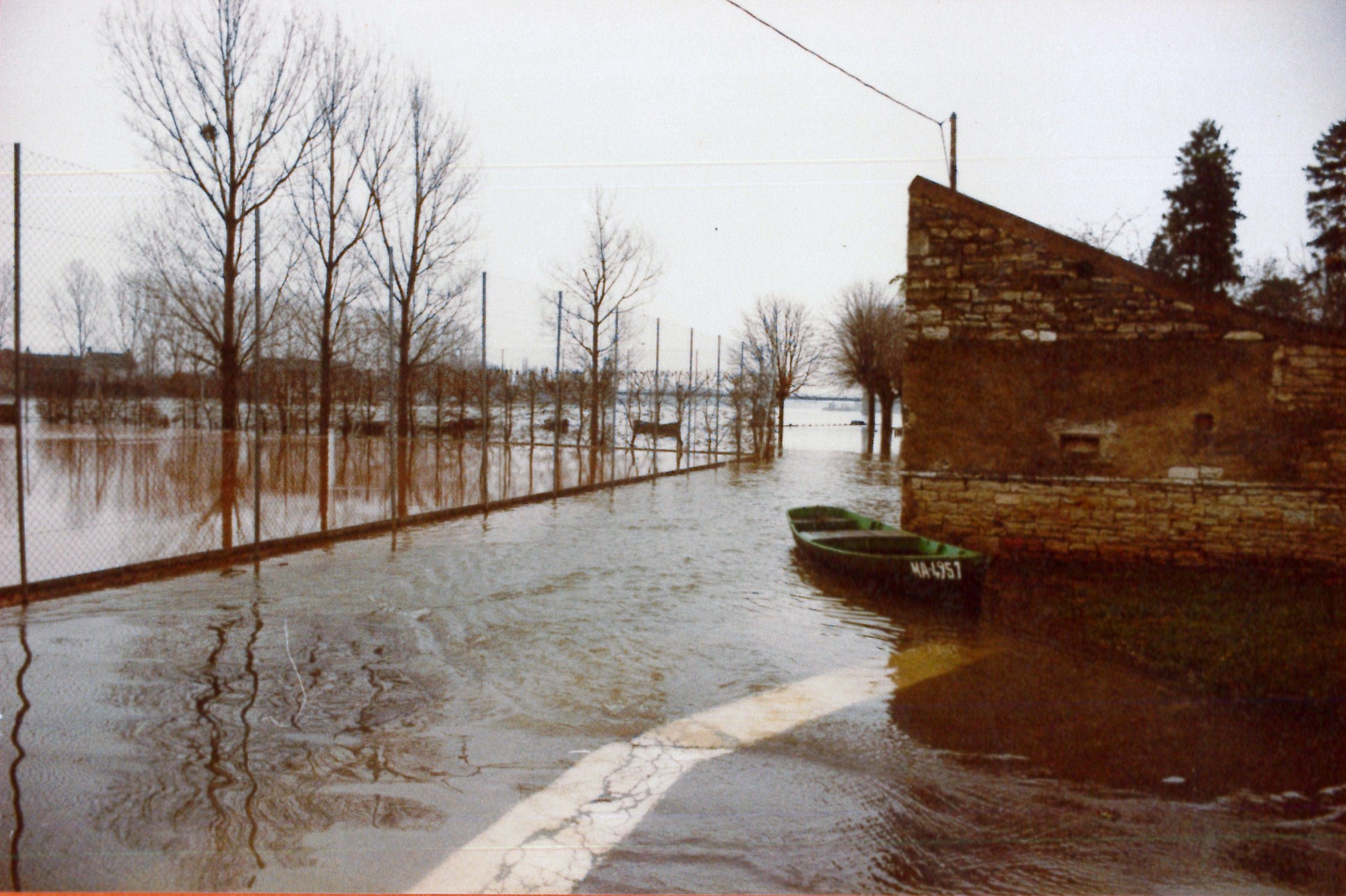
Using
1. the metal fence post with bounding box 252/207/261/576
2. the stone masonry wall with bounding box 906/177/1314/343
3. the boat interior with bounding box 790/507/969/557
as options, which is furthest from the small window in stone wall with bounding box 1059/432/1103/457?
the metal fence post with bounding box 252/207/261/576

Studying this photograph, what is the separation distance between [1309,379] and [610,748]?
352 inches

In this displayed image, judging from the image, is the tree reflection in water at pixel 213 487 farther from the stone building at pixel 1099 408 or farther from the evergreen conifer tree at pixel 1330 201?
the evergreen conifer tree at pixel 1330 201

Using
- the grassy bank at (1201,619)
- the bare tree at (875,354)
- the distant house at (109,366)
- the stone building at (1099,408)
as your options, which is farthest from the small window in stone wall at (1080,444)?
the bare tree at (875,354)

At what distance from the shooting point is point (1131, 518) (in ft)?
33.0

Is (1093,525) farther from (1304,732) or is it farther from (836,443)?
(836,443)

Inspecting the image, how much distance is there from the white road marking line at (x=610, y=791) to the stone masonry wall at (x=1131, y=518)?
450 centimetres

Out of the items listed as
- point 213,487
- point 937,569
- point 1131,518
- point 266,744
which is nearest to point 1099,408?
point 1131,518

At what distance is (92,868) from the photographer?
327 centimetres

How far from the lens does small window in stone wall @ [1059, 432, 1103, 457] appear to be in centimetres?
1014

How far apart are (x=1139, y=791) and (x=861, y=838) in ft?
5.17

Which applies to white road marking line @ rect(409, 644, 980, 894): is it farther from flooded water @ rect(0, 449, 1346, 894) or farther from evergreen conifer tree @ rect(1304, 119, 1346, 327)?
evergreen conifer tree @ rect(1304, 119, 1346, 327)

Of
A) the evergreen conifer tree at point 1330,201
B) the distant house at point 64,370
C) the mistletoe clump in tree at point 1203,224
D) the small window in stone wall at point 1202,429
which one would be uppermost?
the mistletoe clump in tree at point 1203,224

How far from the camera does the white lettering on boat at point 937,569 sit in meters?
7.85

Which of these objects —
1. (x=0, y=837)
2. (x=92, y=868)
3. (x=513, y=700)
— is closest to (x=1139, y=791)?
(x=513, y=700)
